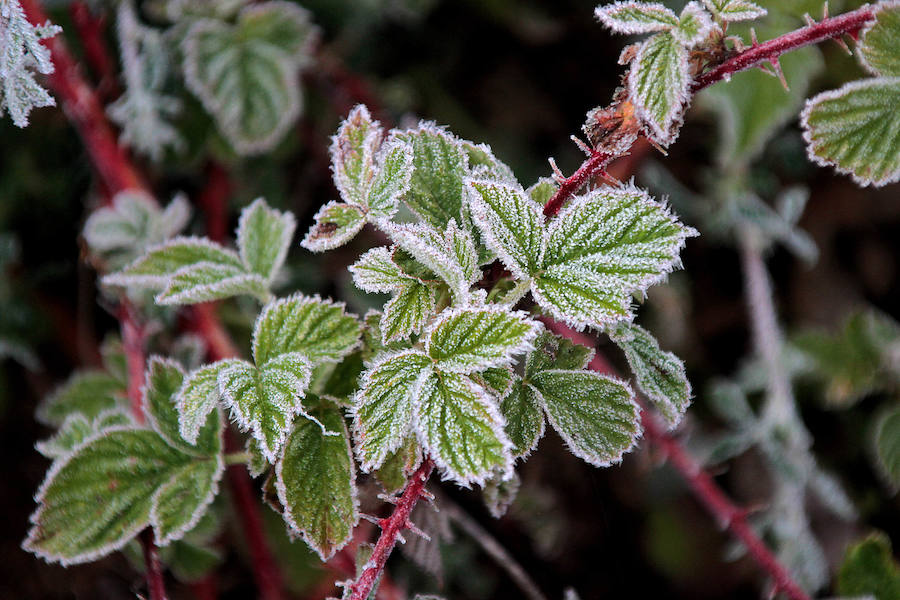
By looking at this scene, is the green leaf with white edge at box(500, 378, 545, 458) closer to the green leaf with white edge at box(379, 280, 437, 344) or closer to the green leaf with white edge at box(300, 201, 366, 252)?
the green leaf with white edge at box(379, 280, 437, 344)

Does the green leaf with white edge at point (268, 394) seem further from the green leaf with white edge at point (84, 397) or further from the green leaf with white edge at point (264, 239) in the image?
the green leaf with white edge at point (84, 397)

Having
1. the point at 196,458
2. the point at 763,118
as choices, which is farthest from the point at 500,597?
the point at 763,118

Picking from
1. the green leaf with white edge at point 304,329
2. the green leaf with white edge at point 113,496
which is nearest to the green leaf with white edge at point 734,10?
the green leaf with white edge at point 304,329

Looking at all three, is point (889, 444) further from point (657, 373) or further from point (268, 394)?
point (268, 394)

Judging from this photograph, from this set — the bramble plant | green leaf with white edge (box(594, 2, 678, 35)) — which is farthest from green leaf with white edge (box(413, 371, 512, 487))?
green leaf with white edge (box(594, 2, 678, 35))

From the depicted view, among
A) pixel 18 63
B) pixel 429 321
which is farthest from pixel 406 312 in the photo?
pixel 18 63

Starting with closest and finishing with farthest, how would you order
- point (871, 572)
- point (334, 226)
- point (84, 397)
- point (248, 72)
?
1. point (334, 226)
2. point (871, 572)
3. point (84, 397)
4. point (248, 72)
